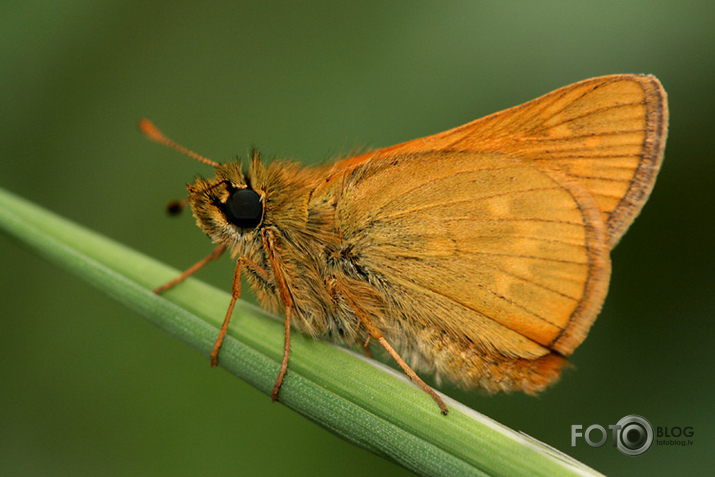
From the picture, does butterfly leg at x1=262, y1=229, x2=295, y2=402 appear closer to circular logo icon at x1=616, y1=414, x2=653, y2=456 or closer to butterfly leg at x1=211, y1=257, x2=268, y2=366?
butterfly leg at x1=211, y1=257, x2=268, y2=366

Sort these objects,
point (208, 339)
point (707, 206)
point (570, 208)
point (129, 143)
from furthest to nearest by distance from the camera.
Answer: point (129, 143), point (707, 206), point (570, 208), point (208, 339)

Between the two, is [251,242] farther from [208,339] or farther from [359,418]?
[359,418]

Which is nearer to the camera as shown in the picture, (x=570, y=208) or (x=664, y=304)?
(x=570, y=208)

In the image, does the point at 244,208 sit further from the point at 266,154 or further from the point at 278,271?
the point at 266,154

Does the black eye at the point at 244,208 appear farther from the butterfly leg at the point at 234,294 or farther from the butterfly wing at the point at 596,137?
the butterfly wing at the point at 596,137

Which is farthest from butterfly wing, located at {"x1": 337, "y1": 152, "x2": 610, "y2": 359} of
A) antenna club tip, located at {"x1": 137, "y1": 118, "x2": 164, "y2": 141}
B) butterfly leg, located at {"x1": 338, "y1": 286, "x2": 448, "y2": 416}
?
antenna club tip, located at {"x1": 137, "y1": 118, "x2": 164, "y2": 141}

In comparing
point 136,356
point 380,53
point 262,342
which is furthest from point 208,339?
point 380,53
